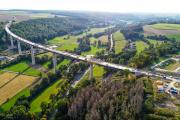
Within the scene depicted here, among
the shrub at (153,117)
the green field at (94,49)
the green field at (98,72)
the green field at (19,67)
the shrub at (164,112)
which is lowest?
the green field at (19,67)

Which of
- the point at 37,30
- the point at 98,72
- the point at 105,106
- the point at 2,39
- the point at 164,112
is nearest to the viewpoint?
the point at 164,112

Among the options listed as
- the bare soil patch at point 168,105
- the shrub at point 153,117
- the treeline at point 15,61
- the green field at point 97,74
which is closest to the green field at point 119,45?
the green field at point 97,74

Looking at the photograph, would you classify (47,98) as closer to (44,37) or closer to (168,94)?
(168,94)

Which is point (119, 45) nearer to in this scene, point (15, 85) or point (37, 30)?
point (15, 85)

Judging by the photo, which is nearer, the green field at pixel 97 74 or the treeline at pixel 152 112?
the treeline at pixel 152 112

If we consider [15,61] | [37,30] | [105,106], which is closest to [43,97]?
[105,106]

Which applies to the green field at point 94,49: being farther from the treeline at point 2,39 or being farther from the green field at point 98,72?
the treeline at point 2,39

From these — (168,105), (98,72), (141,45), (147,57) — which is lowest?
(98,72)

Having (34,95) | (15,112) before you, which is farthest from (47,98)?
(15,112)

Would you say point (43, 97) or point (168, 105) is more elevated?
point (168, 105)
